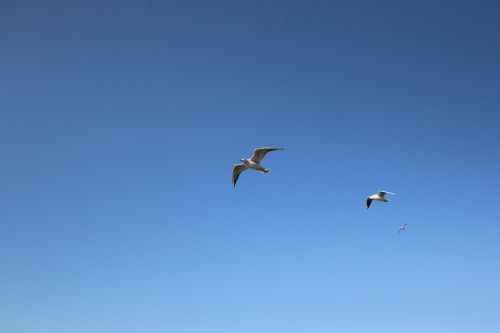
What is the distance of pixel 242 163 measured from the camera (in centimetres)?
4219

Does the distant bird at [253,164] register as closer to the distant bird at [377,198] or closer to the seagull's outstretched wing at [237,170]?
the seagull's outstretched wing at [237,170]

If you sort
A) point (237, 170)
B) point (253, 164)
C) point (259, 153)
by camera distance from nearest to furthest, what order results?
point (259, 153) → point (253, 164) → point (237, 170)

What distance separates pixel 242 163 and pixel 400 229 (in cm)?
3236

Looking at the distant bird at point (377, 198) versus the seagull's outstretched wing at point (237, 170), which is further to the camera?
the distant bird at point (377, 198)

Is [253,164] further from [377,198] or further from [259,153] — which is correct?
[377,198]

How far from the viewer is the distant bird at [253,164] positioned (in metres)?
40.0

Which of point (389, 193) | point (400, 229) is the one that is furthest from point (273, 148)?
point (400, 229)

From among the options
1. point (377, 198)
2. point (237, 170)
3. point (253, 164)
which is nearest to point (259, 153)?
point (253, 164)

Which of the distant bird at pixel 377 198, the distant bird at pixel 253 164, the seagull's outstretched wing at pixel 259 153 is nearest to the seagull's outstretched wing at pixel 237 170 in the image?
the distant bird at pixel 253 164

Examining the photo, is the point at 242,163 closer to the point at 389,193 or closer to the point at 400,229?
the point at 389,193

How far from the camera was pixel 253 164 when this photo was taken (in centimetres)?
4138

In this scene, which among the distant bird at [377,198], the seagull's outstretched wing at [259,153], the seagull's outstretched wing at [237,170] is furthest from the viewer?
the distant bird at [377,198]

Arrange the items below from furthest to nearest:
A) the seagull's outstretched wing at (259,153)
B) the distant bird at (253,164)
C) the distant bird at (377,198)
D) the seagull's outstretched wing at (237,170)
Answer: the distant bird at (377,198)
the seagull's outstretched wing at (237,170)
the distant bird at (253,164)
the seagull's outstretched wing at (259,153)

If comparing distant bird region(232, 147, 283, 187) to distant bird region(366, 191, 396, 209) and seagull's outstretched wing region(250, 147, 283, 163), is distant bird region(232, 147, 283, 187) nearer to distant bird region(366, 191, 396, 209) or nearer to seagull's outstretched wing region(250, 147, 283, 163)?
seagull's outstretched wing region(250, 147, 283, 163)
